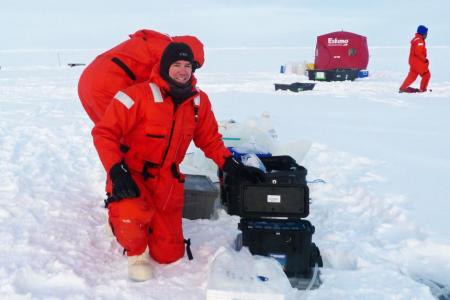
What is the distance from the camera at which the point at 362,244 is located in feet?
9.57

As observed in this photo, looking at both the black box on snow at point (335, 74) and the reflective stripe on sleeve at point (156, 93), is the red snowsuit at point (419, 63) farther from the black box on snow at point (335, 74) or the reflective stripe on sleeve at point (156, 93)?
the reflective stripe on sleeve at point (156, 93)

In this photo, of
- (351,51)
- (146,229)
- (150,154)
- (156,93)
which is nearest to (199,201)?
(146,229)

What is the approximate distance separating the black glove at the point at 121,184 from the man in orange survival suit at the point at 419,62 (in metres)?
10.3

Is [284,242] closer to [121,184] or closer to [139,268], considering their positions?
[139,268]

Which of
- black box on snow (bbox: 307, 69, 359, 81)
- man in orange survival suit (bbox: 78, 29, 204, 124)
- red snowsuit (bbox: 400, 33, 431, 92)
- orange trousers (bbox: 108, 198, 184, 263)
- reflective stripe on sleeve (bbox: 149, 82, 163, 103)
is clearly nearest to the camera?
orange trousers (bbox: 108, 198, 184, 263)

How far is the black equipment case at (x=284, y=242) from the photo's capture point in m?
2.51

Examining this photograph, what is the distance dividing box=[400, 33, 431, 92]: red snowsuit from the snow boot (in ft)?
33.5

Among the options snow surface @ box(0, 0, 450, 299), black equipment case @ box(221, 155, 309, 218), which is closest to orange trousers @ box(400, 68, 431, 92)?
snow surface @ box(0, 0, 450, 299)

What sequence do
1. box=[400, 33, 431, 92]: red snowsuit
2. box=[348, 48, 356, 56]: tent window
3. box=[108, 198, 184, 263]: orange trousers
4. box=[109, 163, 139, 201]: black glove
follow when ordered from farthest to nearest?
1. box=[348, 48, 356, 56]: tent window
2. box=[400, 33, 431, 92]: red snowsuit
3. box=[108, 198, 184, 263]: orange trousers
4. box=[109, 163, 139, 201]: black glove

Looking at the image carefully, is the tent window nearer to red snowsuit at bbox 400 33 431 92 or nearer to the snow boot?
red snowsuit at bbox 400 33 431 92

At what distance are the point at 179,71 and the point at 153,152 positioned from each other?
1.58ft

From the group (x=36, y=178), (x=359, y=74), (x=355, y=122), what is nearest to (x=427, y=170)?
(x=355, y=122)

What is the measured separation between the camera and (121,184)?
2213 mm

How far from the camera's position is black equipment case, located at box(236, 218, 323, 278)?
8.23ft
